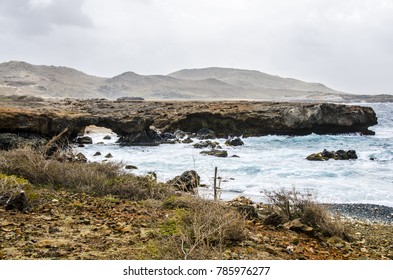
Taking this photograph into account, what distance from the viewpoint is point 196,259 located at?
3.84m

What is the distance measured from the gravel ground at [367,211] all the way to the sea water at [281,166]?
0.47m

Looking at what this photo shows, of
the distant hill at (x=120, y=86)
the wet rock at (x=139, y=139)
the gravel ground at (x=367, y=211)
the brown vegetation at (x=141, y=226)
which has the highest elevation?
the distant hill at (x=120, y=86)

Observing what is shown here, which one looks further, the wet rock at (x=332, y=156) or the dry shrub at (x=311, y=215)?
the wet rock at (x=332, y=156)

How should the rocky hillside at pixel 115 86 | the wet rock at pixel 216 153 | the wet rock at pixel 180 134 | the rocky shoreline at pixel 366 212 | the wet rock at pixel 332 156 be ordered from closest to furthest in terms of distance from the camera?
the rocky shoreline at pixel 366 212
the wet rock at pixel 332 156
the wet rock at pixel 216 153
the wet rock at pixel 180 134
the rocky hillside at pixel 115 86

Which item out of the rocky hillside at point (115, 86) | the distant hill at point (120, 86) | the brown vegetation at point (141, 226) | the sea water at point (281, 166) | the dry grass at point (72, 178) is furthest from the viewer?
the distant hill at point (120, 86)

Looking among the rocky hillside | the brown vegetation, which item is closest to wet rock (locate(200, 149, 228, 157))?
the brown vegetation

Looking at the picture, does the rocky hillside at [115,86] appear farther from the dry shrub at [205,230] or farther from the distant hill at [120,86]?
the dry shrub at [205,230]

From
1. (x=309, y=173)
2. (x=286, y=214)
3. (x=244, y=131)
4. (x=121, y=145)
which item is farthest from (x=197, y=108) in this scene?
(x=286, y=214)

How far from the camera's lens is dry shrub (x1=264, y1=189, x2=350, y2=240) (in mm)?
6445

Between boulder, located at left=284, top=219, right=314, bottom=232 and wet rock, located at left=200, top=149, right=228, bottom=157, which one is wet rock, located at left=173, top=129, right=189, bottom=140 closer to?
wet rock, located at left=200, top=149, right=228, bottom=157

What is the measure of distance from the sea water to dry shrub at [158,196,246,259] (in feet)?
8.91

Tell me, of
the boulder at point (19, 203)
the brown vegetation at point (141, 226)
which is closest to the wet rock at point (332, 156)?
the brown vegetation at point (141, 226)

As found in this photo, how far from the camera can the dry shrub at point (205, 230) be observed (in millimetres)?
4242

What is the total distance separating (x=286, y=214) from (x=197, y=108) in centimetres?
2936
